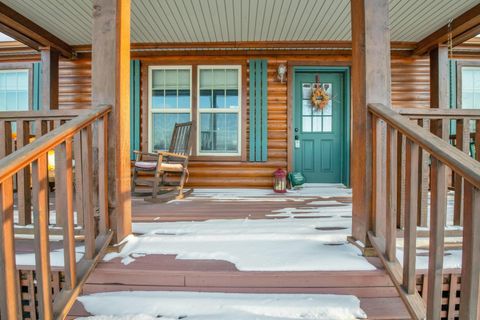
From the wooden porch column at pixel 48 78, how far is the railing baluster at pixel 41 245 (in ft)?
12.7

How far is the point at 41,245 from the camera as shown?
1162 mm

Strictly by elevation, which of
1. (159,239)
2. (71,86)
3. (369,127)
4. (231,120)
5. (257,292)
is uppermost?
(71,86)

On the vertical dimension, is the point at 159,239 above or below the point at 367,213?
below

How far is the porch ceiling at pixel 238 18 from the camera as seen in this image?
11.3 feet

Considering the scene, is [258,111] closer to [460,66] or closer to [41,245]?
[460,66]

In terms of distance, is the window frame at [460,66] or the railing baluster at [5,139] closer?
the railing baluster at [5,139]

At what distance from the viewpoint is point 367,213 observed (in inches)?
63.7

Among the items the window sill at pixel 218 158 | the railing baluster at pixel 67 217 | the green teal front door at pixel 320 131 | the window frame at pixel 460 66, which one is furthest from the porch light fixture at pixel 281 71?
the railing baluster at pixel 67 217

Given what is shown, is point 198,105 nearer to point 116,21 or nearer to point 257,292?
point 116,21

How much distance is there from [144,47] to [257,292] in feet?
14.3

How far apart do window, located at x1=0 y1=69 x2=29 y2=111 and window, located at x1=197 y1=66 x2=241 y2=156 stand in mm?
3134

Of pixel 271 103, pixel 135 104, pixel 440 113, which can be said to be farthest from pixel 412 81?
pixel 135 104

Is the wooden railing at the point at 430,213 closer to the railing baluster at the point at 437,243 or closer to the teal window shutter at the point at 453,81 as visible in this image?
the railing baluster at the point at 437,243

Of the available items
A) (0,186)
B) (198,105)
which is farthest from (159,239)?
(198,105)
